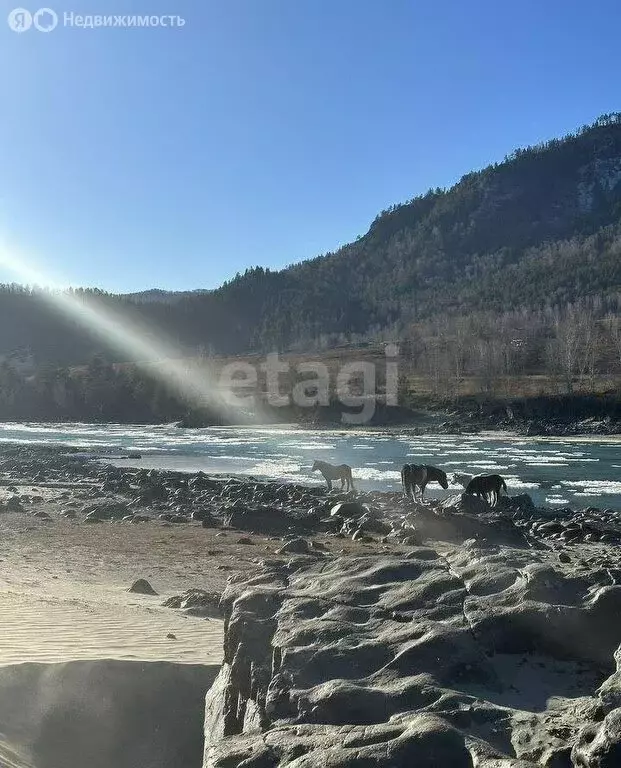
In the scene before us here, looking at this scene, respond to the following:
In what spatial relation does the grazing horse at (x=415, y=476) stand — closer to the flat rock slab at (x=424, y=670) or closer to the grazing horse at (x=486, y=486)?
the grazing horse at (x=486, y=486)

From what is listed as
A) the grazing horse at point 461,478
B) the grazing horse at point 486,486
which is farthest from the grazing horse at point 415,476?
the grazing horse at point 486,486

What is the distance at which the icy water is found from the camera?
101ft

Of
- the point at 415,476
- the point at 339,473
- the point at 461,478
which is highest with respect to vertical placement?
the point at 415,476

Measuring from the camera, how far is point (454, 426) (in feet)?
247

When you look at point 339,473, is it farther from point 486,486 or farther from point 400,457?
point 400,457

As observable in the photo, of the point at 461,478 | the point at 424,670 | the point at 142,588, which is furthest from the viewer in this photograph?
the point at 461,478

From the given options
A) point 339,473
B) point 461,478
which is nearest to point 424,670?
point 461,478

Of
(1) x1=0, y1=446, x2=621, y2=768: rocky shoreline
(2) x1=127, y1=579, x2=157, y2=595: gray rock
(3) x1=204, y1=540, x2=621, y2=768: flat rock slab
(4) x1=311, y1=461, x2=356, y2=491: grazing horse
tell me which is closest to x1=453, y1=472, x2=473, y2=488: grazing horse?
(4) x1=311, y1=461, x2=356, y2=491: grazing horse

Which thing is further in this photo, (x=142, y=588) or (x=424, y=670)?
(x=142, y=588)

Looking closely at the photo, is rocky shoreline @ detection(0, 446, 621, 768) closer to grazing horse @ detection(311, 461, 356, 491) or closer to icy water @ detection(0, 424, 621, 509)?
grazing horse @ detection(311, 461, 356, 491)

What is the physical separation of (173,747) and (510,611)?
3.52m

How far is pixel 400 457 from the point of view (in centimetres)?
4534

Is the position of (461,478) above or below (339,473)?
below

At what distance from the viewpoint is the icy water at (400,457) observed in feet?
101
